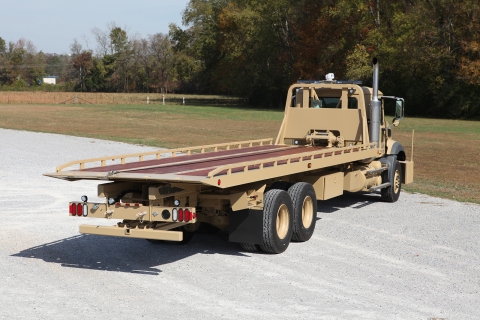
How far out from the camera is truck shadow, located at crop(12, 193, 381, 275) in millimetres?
8641

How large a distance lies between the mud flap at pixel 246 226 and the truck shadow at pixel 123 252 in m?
0.38

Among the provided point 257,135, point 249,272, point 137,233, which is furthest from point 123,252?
point 257,135

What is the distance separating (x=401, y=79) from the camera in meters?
58.0

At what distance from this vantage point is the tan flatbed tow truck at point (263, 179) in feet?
26.5

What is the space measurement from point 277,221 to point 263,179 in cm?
91

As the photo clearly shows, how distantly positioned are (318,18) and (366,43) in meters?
5.99

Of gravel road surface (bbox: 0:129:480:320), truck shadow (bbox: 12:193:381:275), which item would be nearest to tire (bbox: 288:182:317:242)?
gravel road surface (bbox: 0:129:480:320)

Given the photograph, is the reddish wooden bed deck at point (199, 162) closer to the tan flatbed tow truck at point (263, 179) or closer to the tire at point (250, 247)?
the tan flatbed tow truck at point (263, 179)

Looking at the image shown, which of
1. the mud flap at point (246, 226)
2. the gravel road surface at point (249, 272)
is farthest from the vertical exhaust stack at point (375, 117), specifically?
the mud flap at point (246, 226)

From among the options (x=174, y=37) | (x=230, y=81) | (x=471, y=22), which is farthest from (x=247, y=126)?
(x=174, y=37)

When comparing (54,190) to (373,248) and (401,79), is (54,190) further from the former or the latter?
(401,79)

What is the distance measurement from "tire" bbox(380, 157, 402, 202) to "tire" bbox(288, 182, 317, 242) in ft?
13.3

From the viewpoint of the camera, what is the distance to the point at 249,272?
27.3 feet

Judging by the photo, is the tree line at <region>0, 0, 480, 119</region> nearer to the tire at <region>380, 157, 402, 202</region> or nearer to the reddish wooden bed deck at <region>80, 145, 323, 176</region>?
the tire at <region>380, 157, 402, 202</region>
